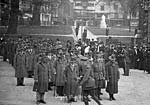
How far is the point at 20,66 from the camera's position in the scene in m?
17.5

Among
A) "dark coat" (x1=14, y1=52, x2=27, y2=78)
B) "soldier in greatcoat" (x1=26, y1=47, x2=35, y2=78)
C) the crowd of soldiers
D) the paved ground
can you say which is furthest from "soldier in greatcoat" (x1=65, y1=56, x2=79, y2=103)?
"soldier in greatcoat" (x1=26, y1=47, x2=35, y2=78)

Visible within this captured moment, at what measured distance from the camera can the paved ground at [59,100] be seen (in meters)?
14.3

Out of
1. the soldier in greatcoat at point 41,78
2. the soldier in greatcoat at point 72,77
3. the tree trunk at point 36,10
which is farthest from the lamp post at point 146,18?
the soldier in greatcoat at point 41,78

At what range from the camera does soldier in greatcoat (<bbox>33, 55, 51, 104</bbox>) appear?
13750 mm

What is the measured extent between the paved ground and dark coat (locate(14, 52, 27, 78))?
1.87 feet

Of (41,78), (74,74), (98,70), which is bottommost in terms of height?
(41,78)

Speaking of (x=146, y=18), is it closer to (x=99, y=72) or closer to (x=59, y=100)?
(x=99, y=72)

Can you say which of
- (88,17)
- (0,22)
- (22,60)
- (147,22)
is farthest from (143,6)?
(88,17)

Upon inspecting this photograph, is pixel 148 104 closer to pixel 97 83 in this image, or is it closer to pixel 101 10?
pixel 97 83

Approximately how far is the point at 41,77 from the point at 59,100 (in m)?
1.32

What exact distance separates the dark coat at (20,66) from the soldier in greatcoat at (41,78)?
346 cm

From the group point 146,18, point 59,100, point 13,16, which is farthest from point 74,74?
point 13,16

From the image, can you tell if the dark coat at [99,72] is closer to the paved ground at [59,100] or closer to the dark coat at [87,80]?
the paved ground at [59,100]

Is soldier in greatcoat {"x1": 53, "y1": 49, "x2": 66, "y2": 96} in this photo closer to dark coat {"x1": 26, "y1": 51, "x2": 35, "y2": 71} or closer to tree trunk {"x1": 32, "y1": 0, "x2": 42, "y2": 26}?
dark coat {"x1": 26, "y1": 51, "x2": 35, "y2": 71}
